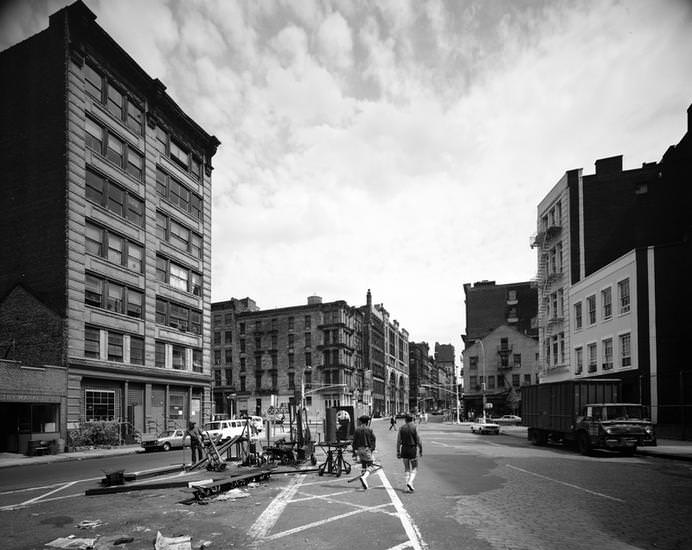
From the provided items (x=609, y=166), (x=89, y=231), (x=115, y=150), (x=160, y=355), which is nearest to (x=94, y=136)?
(x=115, y=150)

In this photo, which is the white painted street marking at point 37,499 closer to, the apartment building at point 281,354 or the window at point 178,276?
the window at point 178,276

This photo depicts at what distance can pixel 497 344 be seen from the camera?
80.8 metres

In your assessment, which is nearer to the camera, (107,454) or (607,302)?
(107,454)

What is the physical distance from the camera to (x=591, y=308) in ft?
129

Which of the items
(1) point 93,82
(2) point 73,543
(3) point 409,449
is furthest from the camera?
(1) point 93,82

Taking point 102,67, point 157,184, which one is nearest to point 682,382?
point 157,184

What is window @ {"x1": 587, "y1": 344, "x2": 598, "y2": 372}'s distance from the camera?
37969 mm

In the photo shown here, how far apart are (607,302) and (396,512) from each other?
1230 inches

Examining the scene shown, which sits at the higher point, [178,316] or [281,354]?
[178,316]

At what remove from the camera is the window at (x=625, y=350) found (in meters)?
33.5

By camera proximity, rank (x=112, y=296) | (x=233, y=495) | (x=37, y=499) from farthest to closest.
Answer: (x=112, y=296), (x=37, y=499), (x=233, y=495)

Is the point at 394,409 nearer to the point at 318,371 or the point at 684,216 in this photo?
the point at 318,371

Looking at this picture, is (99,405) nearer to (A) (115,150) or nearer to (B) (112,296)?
(B) (112,296)


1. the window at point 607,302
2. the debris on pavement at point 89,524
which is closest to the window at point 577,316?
the window at point 607,302
